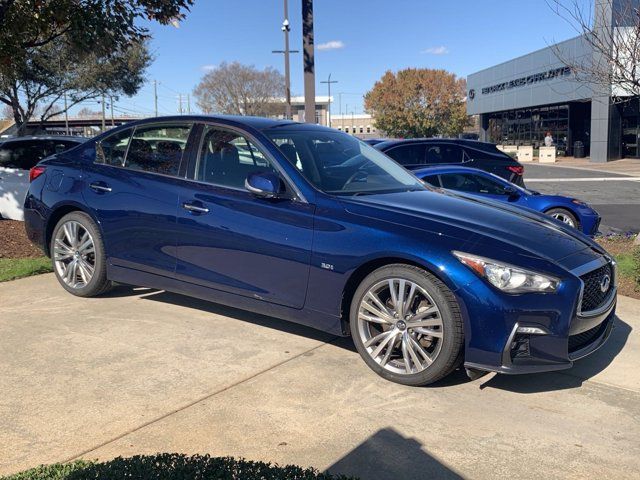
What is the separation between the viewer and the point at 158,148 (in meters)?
5.32

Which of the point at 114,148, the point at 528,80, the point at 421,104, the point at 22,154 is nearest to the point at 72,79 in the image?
the point at 22,154

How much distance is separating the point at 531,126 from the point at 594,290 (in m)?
46.5

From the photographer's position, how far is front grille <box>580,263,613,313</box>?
3.90m

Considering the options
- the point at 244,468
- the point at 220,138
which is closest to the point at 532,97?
the point at 220,138

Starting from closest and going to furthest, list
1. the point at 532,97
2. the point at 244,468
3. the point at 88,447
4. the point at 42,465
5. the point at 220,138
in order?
1. the point at 244,468
2. the point at 42,465
3. the point at 88,447
4. the point at 220,138
5. the point at 532,97

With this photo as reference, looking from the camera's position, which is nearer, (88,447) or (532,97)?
(88,447)

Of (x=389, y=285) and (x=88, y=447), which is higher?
(x=389, y=285)

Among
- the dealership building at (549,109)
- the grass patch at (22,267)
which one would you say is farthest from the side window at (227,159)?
the dealership building at (549,109)

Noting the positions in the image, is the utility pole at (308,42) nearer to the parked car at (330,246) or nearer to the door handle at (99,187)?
the parked car at (330,246)

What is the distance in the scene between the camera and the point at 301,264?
427cm

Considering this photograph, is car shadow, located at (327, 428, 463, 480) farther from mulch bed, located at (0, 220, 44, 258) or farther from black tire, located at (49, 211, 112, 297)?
mulch bed, located at (0, 220, 44, 258)

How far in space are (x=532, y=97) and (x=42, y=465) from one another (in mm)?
44226

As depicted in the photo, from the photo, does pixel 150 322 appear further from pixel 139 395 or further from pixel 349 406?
pixel 349 406

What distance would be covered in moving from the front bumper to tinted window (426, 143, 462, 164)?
7863 mm
